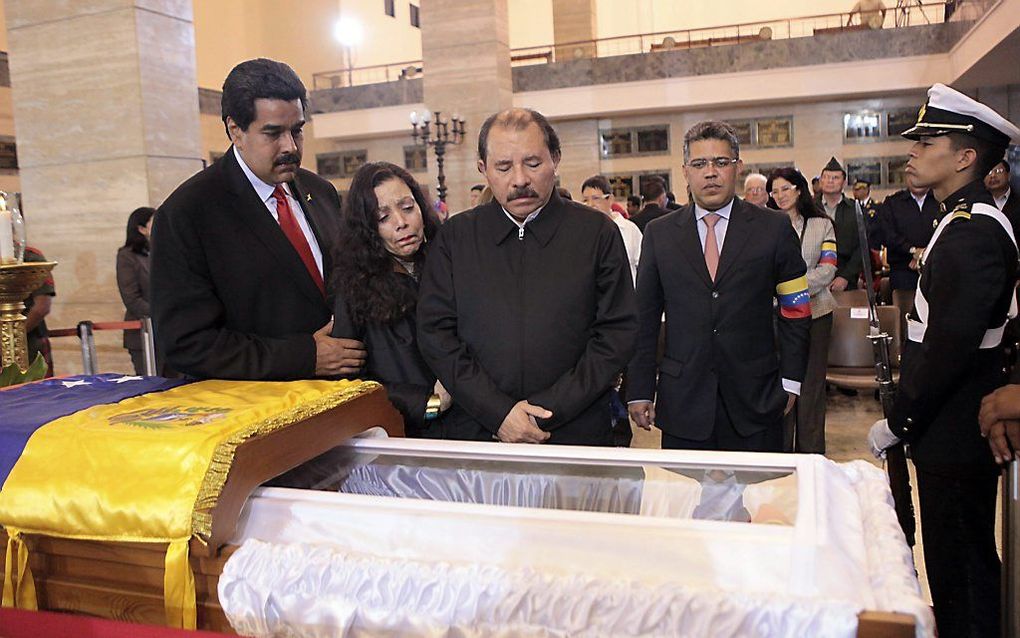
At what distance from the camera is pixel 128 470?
Answer: 58.7 inches

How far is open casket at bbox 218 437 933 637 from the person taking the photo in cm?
113

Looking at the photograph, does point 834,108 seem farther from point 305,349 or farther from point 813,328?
point 305,349

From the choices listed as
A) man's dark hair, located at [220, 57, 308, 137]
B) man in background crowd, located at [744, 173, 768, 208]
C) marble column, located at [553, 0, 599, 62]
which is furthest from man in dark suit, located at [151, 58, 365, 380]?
marble column, located at [553, 0, 599, 62]

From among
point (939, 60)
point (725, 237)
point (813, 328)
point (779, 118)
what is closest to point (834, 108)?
point (779, 118)

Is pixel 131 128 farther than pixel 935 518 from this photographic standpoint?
Yes

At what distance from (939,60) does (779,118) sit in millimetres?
3201

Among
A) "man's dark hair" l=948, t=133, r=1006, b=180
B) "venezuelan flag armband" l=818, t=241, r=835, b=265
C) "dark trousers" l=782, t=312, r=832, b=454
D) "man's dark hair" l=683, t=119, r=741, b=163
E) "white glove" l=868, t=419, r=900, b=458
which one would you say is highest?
"man's dark hair" l=683, t=119, r=741, b=163

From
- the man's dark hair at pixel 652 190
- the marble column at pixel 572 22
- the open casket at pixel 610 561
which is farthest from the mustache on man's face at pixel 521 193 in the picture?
the marble column at pixel 572 22

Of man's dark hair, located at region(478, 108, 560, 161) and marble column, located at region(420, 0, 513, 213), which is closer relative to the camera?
man's dark hair, located at region(478, 108, 560, 161)

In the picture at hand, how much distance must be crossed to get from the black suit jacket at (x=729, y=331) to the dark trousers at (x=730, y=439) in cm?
2

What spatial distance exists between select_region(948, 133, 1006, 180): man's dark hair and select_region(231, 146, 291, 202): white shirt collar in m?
2.03

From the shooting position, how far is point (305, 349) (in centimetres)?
233

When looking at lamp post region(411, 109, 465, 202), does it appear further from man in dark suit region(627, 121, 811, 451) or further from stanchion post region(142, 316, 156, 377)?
man in dark suit region(627, 121, 811, 451)

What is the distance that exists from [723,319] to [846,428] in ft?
10.7
